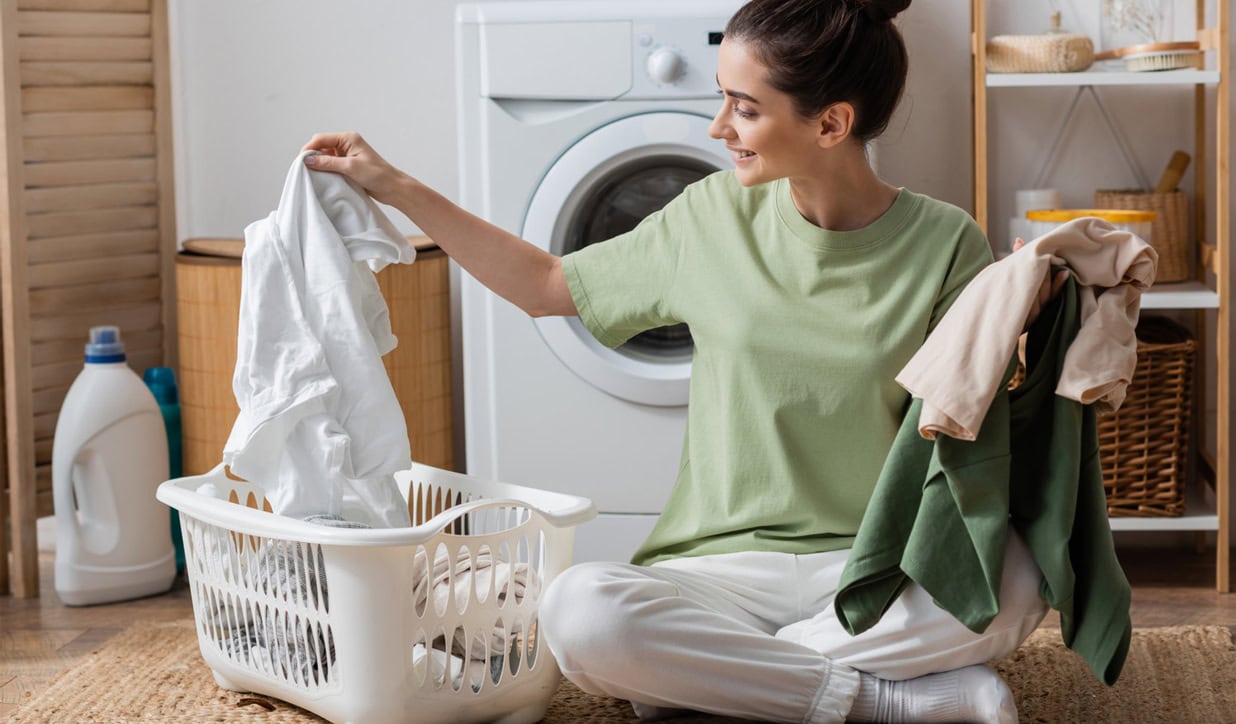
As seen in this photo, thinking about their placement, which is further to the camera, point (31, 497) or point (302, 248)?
point (31, 497)

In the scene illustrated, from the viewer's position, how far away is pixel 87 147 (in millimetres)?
2414

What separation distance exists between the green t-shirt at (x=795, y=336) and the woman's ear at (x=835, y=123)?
0.11 metres

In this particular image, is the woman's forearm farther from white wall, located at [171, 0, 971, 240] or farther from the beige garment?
white wall, located at [171, 0, 971, 240]

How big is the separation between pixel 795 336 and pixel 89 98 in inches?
56.8

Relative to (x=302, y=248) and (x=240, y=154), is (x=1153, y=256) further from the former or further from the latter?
(x=240, y=154)

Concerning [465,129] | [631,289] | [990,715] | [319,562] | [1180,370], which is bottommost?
[990,715]

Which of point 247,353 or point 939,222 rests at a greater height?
point 939,222

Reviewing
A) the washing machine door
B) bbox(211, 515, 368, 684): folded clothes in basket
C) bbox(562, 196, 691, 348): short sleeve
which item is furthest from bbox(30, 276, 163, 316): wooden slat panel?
→ bbox(562, 196, 691, 348): short sleeve

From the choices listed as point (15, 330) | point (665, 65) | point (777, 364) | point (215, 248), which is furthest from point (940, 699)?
point (15, 330)

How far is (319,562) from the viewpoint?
160 cm

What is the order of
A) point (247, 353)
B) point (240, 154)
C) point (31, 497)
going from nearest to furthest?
1. point (247, 353)
2. point (31, 497)
3. point (240, 154)

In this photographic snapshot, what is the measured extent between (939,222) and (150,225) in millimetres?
1535

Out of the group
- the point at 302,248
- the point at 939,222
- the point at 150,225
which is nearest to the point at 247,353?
the point at 302,248

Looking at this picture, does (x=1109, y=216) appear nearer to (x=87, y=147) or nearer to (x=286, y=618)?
(x=286, y=618)
